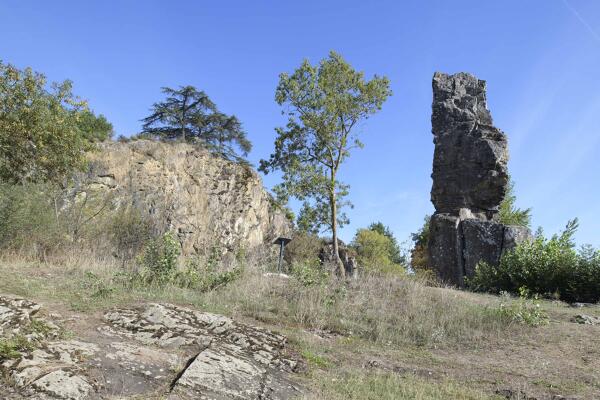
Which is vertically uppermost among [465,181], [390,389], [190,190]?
[465,181]

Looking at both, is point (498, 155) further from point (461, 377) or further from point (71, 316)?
point (71, 316)

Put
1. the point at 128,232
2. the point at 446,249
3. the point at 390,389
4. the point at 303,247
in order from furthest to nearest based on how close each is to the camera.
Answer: the point at 303,247
the point at 446,249
the point at 128,232
the point at 390,389

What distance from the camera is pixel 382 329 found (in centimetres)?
738

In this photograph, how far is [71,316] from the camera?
5578 mm

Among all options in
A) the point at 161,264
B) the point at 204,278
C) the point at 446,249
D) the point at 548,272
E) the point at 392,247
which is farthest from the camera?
the point at 392,247

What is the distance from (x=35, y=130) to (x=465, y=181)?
56.5ft

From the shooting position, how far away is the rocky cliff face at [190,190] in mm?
21188

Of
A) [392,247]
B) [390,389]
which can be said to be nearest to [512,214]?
[392,247]

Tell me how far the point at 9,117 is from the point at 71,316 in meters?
12.2

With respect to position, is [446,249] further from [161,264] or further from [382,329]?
[161,264]

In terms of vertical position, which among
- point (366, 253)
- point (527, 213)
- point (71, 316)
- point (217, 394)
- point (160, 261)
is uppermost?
point (527, 213)

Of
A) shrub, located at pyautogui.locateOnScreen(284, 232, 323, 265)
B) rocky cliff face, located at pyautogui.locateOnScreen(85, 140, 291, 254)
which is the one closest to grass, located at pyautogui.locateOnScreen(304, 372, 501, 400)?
rocky cliff face, located at pyautogui.locateOnScreen(85, 140, 291, 254)

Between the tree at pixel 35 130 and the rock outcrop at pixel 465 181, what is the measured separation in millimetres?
14452

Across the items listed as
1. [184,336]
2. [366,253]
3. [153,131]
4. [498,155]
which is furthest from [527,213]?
[184,336]
